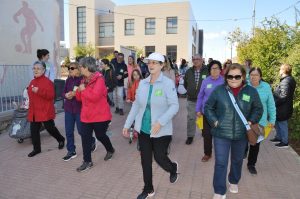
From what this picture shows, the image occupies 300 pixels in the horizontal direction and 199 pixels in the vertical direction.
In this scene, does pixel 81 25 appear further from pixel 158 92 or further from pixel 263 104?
pixel 158 92

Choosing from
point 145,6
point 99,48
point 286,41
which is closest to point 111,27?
point 99,48

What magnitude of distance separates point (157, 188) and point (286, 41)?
31.0 ft

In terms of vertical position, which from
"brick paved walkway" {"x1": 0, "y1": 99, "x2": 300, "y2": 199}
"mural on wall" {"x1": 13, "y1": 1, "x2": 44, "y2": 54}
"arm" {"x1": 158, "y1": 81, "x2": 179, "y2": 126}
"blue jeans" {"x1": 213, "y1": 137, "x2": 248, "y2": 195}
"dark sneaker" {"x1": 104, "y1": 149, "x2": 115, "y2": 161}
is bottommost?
"brick paved walkway" {"x1": 0, "y1": 99, "x2": 300, "y2": 199}

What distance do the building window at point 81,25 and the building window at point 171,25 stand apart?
16017 millimetres

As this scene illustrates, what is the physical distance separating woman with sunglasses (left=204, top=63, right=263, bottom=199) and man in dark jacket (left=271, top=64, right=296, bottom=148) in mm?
2884

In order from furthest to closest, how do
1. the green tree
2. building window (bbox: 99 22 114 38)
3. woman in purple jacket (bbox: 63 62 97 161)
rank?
building window (bbox: 99 22 114 38), the green tree, woman in purple jacket (bbox: 63 62 97 161)

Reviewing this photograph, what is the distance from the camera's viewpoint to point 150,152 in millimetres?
3982

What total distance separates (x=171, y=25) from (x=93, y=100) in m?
43.2

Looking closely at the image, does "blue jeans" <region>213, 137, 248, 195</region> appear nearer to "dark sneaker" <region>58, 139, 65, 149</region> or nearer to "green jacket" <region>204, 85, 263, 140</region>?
"green jacket" <region>204, 85, 263, 140</region>

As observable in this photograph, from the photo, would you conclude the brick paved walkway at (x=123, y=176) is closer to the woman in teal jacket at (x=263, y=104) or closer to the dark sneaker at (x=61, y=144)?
the dark sneaker at (x=61, y=144)

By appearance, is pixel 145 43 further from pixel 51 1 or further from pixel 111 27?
pixel 51 1

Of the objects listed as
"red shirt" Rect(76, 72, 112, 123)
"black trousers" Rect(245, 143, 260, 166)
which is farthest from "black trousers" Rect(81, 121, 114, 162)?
"black trousers" Rect(245, 143, 260, 166)

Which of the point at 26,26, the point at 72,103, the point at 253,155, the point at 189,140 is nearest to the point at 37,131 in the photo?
Answer: the point at 72,103

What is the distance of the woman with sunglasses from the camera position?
3736mm
